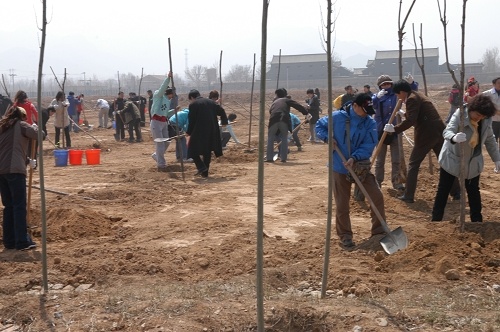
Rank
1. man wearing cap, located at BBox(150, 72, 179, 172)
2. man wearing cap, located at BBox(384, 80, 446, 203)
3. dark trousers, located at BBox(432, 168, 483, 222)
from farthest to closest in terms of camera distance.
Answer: man wearing cap, located at BBox(150, 72, 179, 172) → man wearing cap, located at BBox(384, 80, 446, 203) → dark trousers, located at BBox(432, 168, 483, 222)

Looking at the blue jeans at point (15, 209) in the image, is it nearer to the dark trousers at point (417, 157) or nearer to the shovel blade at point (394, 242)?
the shovel blade at point (394, 242)

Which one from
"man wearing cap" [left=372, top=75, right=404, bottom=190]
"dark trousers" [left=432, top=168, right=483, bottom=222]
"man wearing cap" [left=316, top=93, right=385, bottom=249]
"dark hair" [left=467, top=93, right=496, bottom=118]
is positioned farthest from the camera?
"man wearing cap" [left=372, top=75, right=404, bottom=190]

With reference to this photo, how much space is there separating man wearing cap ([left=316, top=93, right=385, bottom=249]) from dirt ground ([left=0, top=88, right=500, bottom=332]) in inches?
9.8

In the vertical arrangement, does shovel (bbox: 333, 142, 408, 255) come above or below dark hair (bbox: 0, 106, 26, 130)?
below

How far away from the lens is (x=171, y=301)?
4.76 metres

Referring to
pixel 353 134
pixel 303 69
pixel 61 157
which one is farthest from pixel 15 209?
pixel 303 69

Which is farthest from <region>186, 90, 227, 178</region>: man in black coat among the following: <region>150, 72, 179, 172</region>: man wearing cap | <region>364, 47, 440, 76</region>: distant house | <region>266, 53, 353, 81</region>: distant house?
<region>266, 53, 353, 81</region>: distant house

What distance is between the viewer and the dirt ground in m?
4.46

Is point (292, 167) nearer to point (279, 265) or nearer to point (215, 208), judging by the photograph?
point (215, 208)

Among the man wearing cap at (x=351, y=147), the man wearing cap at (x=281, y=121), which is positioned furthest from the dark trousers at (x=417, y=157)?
the man wearing cap at (x=281, y=121)

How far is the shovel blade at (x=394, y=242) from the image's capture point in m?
5.90

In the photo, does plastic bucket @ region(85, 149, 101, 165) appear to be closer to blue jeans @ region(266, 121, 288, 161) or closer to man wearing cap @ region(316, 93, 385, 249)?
blue jeans @ region(266, 121, 288, 161)

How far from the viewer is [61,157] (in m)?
13.3

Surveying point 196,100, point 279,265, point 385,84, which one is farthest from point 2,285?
point 196,100
